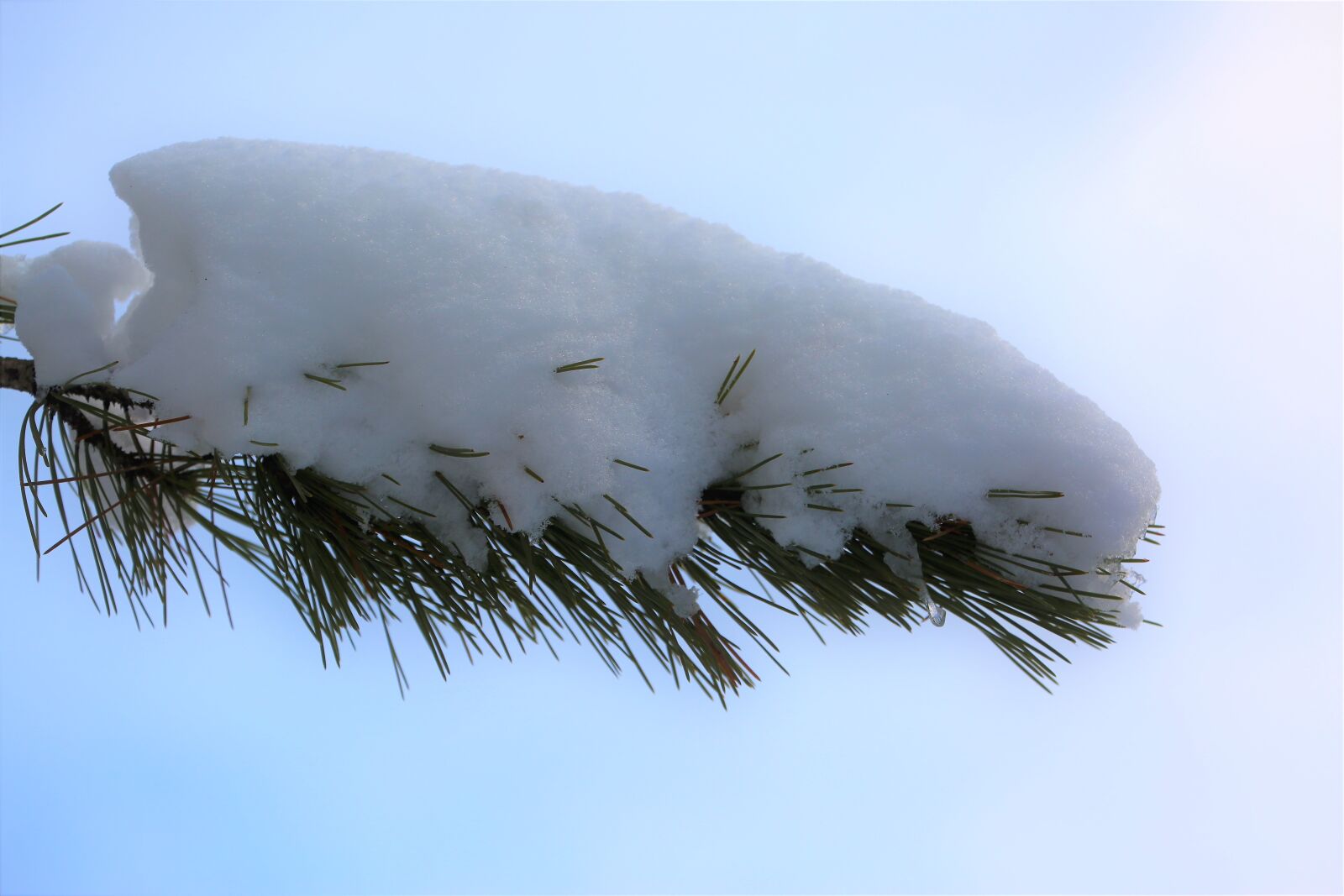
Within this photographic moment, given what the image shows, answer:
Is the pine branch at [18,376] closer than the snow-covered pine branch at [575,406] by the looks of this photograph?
No

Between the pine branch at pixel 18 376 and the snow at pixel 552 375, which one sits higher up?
the snow at pixel 552 375

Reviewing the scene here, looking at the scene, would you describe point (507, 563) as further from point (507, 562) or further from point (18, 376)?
point (18, 376)

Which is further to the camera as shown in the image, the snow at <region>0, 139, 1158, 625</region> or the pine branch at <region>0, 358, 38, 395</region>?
the pine branch at <region>0, 358, 38, 395</region>

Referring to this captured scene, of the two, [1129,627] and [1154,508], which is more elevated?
[1154,508]

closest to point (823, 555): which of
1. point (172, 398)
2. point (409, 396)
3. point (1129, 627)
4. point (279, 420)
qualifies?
point (1129, 627)

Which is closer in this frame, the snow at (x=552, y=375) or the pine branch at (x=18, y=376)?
the snow at (x=552, y=375)

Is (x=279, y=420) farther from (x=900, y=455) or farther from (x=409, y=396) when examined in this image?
(x=900, y=455)

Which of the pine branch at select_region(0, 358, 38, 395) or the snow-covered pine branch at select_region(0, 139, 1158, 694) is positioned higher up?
the snow-covered pine branch at select_region(0, 139, 1158, 694)

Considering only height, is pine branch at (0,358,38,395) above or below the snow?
below
